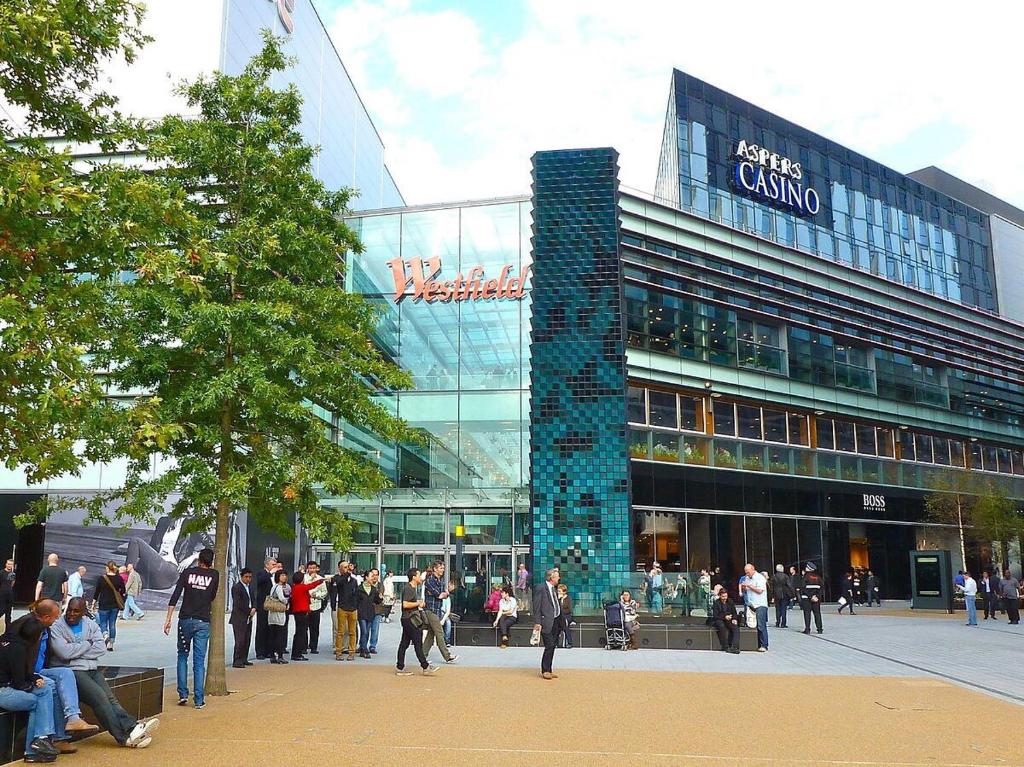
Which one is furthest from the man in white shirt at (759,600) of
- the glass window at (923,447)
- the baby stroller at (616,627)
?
the glass window at (923,447)

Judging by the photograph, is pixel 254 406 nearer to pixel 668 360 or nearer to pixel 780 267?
pixel 668 360

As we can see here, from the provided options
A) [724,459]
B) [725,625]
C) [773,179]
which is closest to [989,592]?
[724,459]

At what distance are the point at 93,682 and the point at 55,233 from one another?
13.4 feet

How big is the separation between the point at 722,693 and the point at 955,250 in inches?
1795

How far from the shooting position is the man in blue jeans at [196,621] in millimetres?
10633

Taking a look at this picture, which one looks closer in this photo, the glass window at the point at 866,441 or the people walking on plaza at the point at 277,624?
the people walking on plaza at the point at 277,624

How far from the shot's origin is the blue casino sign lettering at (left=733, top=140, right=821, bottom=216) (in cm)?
3997

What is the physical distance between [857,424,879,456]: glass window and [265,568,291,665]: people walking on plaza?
95.9 feet

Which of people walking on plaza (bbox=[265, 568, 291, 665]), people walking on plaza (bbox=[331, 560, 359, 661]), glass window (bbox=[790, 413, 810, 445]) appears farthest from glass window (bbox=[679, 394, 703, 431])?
people walking on plaza (bbox=[265, 568, 291, 665])

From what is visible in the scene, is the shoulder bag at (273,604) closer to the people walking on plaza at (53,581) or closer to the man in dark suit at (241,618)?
the man in dark suit at (241,618)

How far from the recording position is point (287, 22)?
133 ft

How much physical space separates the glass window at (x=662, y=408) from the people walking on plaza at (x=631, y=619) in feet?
44.3

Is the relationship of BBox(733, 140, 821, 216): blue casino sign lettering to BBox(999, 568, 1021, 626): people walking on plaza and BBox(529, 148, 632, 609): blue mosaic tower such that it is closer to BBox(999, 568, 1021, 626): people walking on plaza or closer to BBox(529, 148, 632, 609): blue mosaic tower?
BBox(529, 148, 632, 609): blue mosaic tower

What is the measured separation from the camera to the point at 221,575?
40.0 feet
